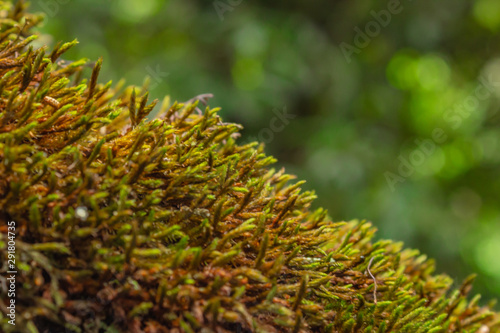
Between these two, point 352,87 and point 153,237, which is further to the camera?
point 352,87

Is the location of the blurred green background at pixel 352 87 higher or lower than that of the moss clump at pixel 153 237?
higher

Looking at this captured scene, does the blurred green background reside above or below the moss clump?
above

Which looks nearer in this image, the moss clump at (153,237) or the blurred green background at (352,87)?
the moss clump at (153,237)

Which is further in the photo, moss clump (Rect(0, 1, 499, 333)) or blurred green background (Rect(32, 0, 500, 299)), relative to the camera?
blurred green background (Rect(32, 0, 500, 299))

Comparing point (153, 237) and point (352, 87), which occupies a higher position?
point (352, 87)
